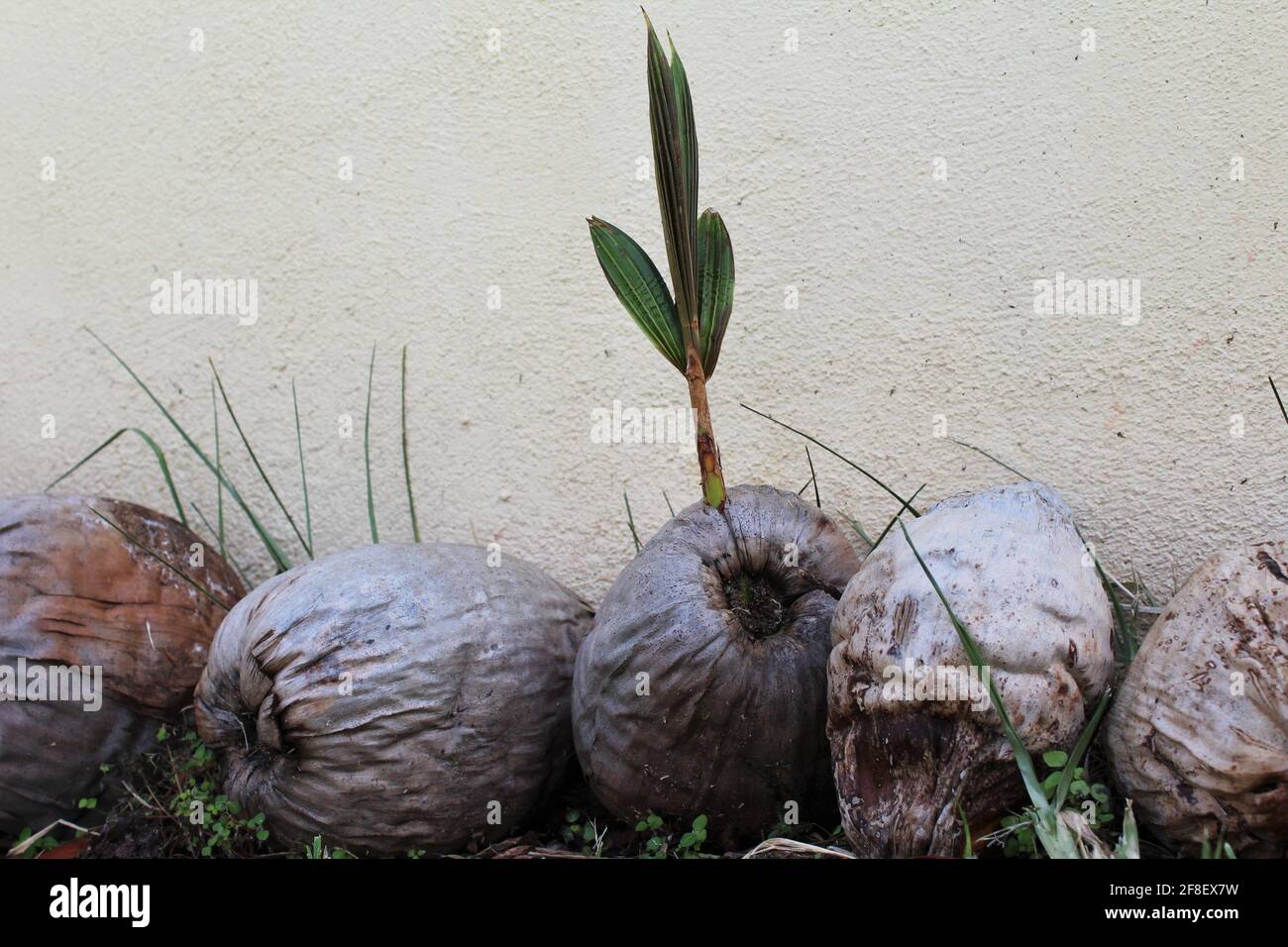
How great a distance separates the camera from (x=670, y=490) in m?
2.67

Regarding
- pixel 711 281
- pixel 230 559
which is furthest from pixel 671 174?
pixel 230 559

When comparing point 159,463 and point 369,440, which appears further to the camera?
point 159,463

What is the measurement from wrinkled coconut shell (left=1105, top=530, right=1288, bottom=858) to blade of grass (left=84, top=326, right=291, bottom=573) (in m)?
1.90

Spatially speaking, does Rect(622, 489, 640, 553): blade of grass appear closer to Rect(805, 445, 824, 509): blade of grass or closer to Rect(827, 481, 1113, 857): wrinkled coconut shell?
Rect(805, 445, 824, 509): blade of grass

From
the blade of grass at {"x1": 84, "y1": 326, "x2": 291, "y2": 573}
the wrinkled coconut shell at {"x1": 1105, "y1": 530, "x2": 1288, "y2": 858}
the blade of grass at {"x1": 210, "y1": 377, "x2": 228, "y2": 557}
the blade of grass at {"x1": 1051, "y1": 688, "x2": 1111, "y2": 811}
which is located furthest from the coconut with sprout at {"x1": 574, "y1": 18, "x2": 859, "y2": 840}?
the blade of grass at {"x1": 210, "y1": 377, "x2": 228, "y2": 557}

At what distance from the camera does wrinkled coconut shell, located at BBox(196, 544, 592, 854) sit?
2.05 metres

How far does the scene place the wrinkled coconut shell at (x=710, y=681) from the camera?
1.91m

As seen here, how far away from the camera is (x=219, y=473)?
285 cm

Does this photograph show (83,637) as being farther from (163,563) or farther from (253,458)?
(253,458)

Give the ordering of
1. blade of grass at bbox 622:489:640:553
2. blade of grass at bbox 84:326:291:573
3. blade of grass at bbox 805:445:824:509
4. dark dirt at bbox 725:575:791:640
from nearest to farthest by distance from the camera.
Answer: dark dirt at bbox 725:575:791:640 < blade of grass at bbox 805:445:824:509 < blade of grass at bbox 622:489:640:553 < blade of grass at bbox 84:326:291:573

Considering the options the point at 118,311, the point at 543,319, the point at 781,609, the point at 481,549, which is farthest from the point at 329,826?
the point at 118,311

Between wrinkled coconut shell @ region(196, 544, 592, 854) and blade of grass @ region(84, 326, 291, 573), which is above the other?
blade of grass @ region(84, 326, 291, 573)

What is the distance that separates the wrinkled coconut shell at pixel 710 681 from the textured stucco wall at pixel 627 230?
0.55 metres

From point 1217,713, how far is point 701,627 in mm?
794
